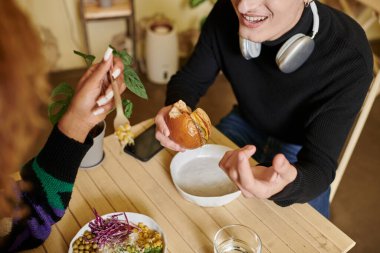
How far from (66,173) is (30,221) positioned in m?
0.12

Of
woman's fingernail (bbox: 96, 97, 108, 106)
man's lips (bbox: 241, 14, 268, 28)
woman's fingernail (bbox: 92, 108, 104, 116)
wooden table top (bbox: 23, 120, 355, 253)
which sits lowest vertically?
wooden table top (bbox: 23, 120, 355, 253)

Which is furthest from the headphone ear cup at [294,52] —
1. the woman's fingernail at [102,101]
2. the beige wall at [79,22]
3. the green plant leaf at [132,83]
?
the beige wall at [79,22]

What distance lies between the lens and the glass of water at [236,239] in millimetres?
872

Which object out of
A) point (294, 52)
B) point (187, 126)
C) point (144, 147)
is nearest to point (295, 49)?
point (294, 52)

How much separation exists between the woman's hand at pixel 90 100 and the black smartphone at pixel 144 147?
0.27 m

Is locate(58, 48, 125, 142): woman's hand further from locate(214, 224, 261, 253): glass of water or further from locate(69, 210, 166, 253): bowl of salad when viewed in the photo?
locate(214, 224, 261, 253): glass of water

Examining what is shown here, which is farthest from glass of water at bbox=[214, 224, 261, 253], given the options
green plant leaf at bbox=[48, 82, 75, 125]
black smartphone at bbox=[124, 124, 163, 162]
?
green plant leaf at bbox=[48, 82, 75, 125]

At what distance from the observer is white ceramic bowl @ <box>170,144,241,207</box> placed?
979 mm

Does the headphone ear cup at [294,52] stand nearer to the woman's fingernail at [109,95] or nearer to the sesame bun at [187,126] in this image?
the sesame bun at [187,126]

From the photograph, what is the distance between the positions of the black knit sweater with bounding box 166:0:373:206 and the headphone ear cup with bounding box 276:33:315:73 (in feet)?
0.16

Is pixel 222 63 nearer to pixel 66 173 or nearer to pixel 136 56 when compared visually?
pixel 66 173

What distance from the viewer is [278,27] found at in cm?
→ 108

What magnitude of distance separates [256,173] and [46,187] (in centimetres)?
46

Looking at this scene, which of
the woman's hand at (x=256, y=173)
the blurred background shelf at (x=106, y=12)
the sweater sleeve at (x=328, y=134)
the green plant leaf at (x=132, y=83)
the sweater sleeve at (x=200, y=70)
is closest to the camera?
the woman's hand at (x=256, y=173)
